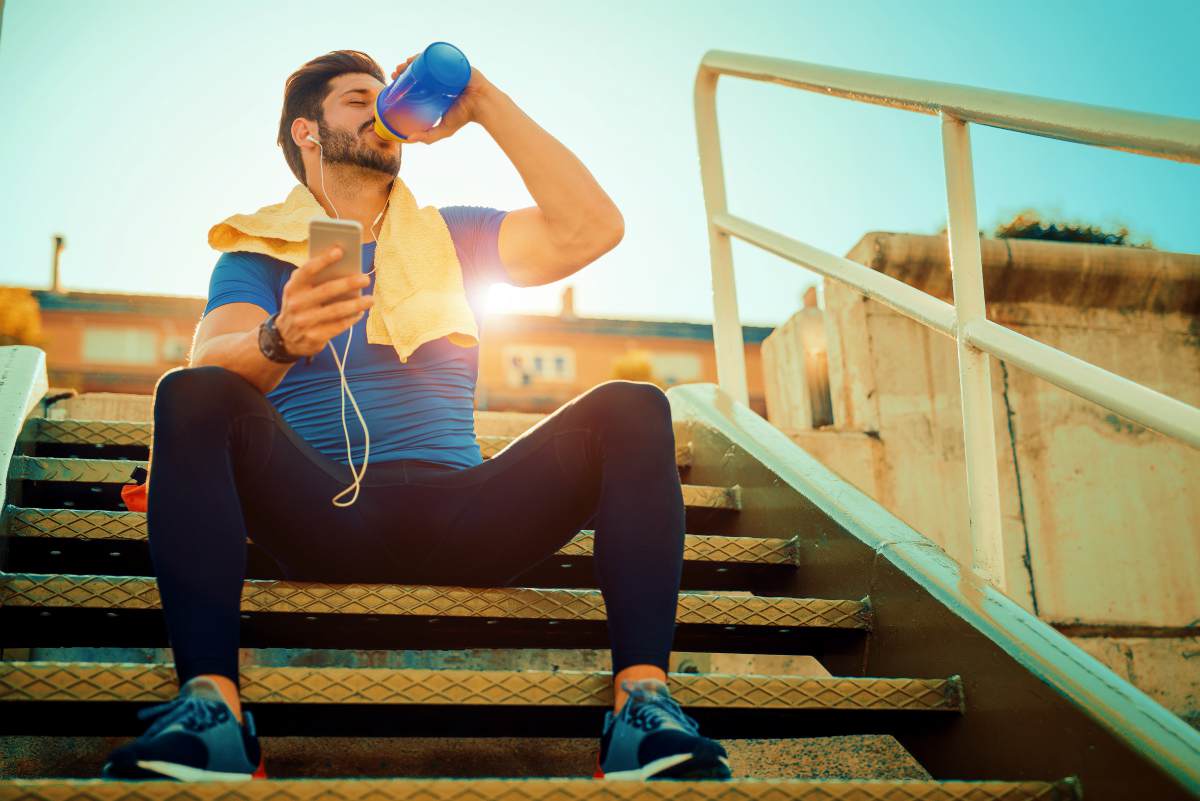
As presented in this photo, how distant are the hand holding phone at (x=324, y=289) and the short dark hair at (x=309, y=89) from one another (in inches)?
29.8

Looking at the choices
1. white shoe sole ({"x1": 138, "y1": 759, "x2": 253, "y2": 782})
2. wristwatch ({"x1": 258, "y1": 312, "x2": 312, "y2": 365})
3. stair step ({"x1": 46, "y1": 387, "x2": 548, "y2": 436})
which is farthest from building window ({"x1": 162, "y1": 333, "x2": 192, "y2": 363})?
white shoe sole ({"x1": 138, "y1": 759, "x2": 253, "y2": 782})

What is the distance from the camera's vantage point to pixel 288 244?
5.57 feet

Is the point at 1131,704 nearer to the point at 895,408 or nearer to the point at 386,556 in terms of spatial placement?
the point at 386,556

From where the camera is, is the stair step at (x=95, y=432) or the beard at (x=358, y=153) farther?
the stair step at (x=95, y=432)

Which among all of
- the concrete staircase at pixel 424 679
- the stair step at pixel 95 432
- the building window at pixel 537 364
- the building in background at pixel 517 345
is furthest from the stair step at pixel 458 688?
the building window at pixel 537 364

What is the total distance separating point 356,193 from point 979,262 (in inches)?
47.0

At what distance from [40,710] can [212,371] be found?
0.51 meters

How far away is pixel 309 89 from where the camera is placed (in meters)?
1.98

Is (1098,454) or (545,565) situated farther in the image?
(1098,454)

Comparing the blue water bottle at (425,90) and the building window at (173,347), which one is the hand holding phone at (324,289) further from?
the building window at (173,347)

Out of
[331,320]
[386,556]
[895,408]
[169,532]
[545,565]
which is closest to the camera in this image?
[169,532]

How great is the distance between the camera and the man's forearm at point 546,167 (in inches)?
69.8

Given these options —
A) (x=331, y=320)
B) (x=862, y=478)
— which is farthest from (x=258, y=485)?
(x=862, y=478)

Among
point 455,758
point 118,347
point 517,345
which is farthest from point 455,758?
point 118,347
